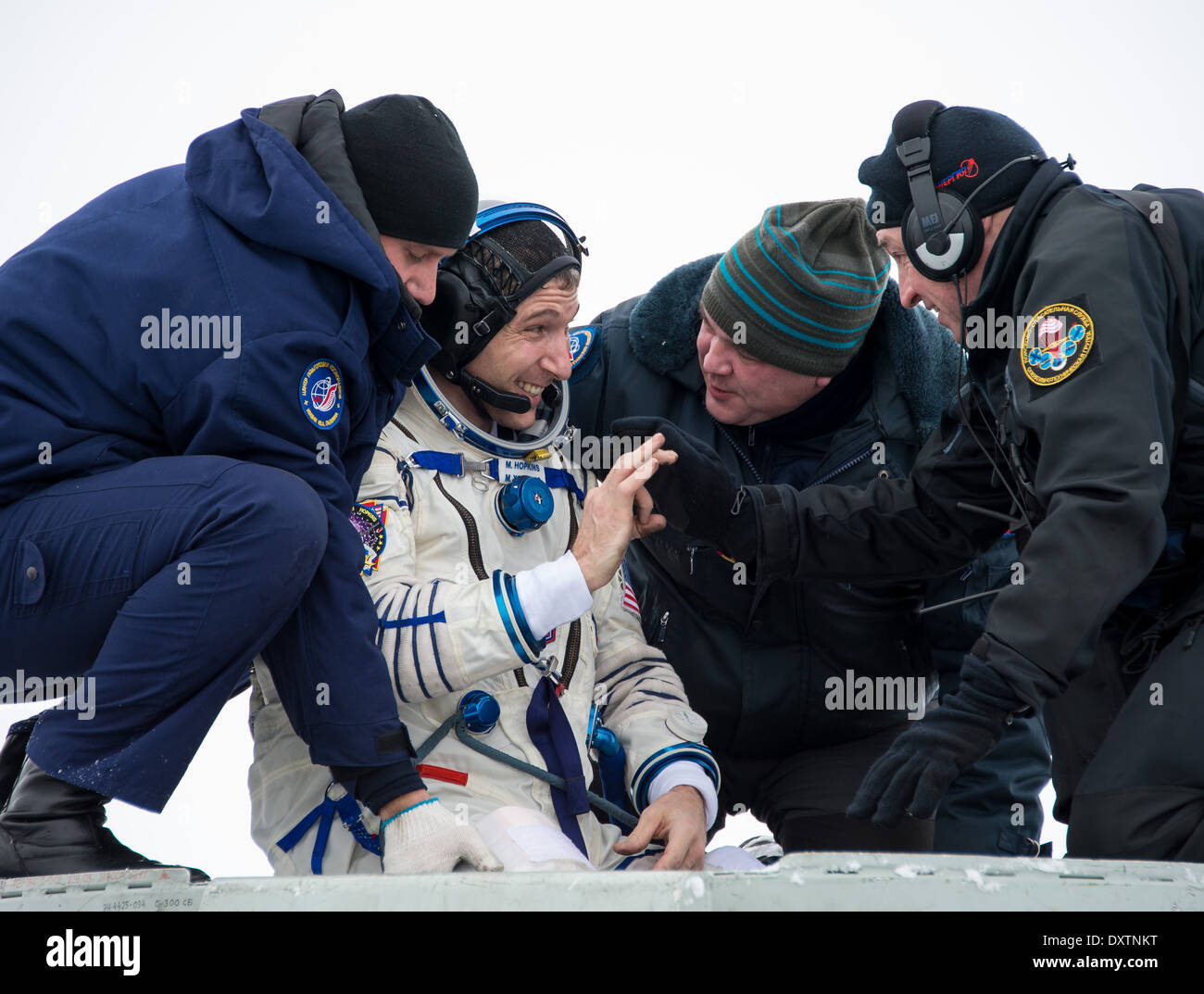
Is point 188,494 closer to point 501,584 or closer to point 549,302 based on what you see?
point 501,584

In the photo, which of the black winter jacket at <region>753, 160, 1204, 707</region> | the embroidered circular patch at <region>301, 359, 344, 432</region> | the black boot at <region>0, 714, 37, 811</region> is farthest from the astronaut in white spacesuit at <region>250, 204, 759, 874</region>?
the black winter jacket at <region>753, 160, 1204, 707</region>

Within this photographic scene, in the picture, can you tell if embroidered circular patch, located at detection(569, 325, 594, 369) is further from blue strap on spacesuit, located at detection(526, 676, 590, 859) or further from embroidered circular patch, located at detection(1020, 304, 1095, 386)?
embroidered circular patch, located at detection(1020, 304, 1095, 386)

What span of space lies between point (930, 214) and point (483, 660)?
4.12ft

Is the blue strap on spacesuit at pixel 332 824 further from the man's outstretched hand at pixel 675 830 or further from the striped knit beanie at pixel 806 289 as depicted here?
the striped knit beanie at pixel 806 289

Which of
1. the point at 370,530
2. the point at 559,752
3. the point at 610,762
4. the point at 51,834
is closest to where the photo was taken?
the point at 51,834

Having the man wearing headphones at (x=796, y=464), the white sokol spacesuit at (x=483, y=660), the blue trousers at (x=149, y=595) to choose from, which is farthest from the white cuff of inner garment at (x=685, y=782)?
the blue trousers at (x=149, y=595)

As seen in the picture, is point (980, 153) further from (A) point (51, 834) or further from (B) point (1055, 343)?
(A) point (51, 834)

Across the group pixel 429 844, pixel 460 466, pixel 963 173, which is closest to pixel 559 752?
pixel 429 844

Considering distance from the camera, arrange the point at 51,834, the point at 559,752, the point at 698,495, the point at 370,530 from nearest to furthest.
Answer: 1. the point at 51,834
2. the point at 370,530
3. the point at 559,752
4. the point at 698,495

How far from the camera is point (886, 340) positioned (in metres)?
3.36

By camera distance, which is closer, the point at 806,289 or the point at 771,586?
the point at 806,289

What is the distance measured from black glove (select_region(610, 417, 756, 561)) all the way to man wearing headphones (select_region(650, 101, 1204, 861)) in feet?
1.75

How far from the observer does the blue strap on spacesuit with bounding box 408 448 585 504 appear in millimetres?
2578
